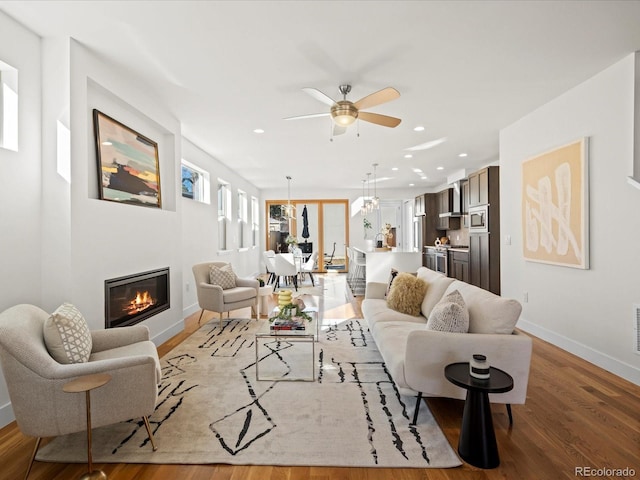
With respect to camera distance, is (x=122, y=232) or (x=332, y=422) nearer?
(x=332, y=422)

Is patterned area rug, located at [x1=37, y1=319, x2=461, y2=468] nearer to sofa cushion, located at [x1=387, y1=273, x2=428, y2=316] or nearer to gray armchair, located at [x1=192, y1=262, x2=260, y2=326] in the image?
sofa cushion, located at [x1=387, y1=273, x2=428, y2=316]

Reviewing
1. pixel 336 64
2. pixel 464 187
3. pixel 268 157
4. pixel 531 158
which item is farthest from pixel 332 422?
pixel 464 187

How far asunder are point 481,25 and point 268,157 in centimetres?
480

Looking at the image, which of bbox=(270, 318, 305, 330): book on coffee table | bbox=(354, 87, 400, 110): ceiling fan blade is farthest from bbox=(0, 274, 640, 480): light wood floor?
bbox=(354, 87, 400, 110): ceiling fan blade

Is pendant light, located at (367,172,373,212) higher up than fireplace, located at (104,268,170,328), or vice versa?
pendant light, located at (367,172,373,212)

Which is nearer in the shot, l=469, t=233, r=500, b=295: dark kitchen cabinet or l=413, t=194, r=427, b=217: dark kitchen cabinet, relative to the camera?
l=469, t=233, r=500, b=295: dark kitchen cabinet

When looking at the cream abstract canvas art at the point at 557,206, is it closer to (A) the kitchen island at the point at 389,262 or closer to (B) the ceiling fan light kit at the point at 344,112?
(B) the ceiling fan light kit at the point at 344,112

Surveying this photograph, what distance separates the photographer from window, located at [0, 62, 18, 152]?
8.09 feet

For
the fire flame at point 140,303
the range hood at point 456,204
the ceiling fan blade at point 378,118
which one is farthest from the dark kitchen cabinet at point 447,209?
the fire flame at point 140,303

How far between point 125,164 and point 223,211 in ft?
14.3

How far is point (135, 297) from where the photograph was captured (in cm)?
365

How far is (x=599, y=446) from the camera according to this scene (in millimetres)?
2129

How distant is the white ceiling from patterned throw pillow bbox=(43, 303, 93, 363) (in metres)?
2.01

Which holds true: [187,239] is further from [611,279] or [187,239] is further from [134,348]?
[611,279]
